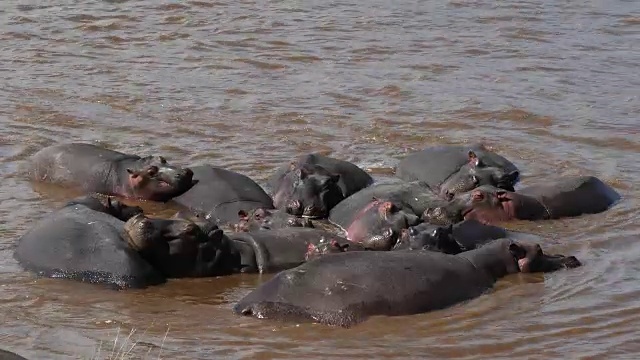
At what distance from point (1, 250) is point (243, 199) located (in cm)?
180

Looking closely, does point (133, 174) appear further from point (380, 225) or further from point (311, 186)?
point (380, 225)

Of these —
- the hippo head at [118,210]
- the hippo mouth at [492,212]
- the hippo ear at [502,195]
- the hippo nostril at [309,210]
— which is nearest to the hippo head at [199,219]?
the hippo head at [118,210]

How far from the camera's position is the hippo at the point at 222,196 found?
28.6 ft

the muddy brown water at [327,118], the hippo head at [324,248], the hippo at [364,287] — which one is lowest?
the muddy brown water at [327,118]

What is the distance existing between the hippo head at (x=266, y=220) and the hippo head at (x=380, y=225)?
35 centimetres

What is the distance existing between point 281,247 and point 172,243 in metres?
0.68

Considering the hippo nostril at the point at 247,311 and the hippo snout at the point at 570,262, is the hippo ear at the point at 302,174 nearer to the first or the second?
the hippo snout at the point at 570,262

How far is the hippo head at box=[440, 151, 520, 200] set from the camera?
9.26 m

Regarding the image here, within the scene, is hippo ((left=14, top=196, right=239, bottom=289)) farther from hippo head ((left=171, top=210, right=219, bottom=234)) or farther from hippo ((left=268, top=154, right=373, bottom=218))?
hippo ((left=268, top=154, right=373, bottom=218))

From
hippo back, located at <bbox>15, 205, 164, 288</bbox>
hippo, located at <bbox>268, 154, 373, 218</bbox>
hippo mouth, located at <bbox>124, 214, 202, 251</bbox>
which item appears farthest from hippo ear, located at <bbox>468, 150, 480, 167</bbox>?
hippo back, located at <bbox>15, 205, 164, 288</bbox>

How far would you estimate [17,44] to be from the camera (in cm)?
1430

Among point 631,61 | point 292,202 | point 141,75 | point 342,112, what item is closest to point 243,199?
point 292,202

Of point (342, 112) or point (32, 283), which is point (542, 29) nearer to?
point (342, 112)

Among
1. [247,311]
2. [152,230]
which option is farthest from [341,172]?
[247,311]
